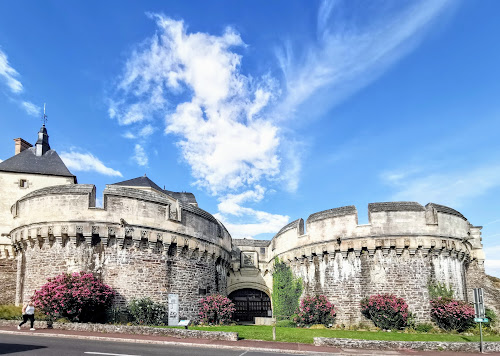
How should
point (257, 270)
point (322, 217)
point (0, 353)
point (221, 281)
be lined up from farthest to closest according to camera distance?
1. point (257, 270)
2. point (221, 281)
3. point (322, 217)
4. point (0, 353)

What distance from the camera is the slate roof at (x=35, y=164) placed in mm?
23891

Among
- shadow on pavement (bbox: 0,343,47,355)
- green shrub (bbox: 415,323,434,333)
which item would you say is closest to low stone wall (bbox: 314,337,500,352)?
green shrub (bbox: 415,323,434,333)

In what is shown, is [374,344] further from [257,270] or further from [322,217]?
[257,270]

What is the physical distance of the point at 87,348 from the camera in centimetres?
1040

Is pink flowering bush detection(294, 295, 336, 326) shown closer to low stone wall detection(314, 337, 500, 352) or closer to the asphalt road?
low stone wall detection(314, 337, 500, 352)

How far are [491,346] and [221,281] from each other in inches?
581

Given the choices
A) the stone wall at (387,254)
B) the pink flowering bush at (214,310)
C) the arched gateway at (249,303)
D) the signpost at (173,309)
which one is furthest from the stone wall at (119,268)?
the arched gateway at (249,303)

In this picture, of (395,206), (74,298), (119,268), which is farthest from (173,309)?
(395,206)

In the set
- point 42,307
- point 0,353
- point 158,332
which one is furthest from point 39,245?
point 0,353

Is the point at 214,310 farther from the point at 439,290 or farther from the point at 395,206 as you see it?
the point at 439,290

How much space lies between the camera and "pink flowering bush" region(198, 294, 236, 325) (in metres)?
20.3

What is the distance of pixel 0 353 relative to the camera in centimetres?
914

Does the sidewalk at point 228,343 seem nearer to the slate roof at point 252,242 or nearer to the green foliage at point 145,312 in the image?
the green foliage at point 145,312

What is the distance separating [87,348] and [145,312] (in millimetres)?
7261
